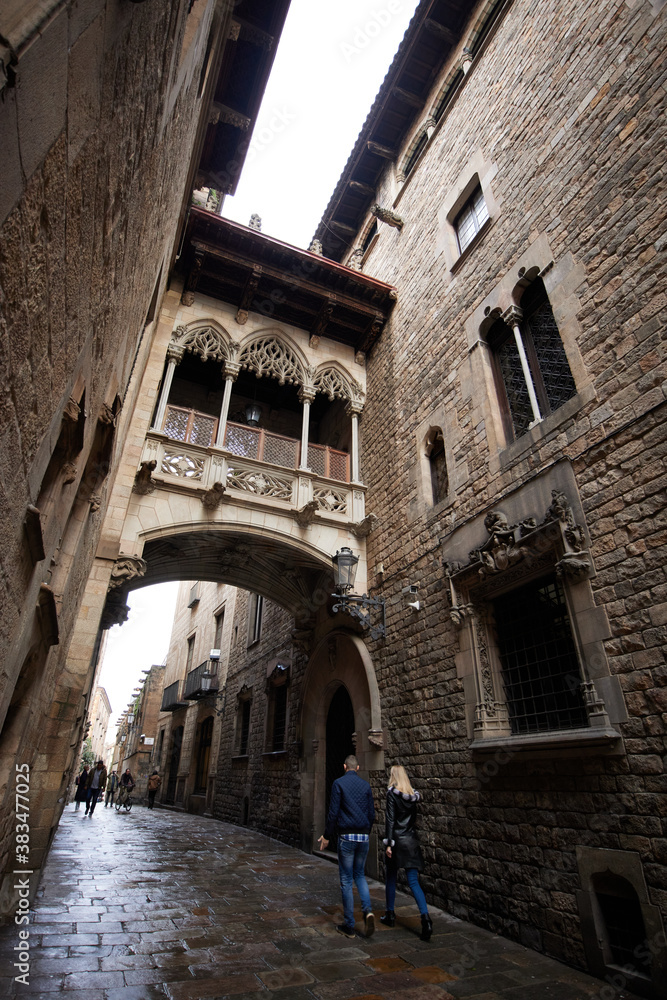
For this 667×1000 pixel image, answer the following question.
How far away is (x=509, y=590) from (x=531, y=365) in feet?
8.35

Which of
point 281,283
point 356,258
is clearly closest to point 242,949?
point 281,283

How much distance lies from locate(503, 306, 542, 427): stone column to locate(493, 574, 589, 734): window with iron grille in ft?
5.68

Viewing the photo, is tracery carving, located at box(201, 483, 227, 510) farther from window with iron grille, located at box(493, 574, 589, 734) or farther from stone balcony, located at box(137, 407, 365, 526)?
window with iron grille, located at box(493, 574, 589, 734)

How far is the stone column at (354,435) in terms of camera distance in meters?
9.47

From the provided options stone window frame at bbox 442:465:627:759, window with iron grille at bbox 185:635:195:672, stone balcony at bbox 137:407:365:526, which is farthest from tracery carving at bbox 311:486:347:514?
window with iron grille at bbox 185:635:195:672

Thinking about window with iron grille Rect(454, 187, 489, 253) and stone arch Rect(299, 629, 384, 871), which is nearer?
stone arch Rect(299, 629, 384, 871)

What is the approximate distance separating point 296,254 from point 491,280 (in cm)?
423

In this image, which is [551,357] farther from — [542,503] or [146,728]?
[146,728]

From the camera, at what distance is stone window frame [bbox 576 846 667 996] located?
3.33 meters

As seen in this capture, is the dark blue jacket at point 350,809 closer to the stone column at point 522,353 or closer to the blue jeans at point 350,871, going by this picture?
the blue jeans at point 350,871

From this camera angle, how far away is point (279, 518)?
8422 mm

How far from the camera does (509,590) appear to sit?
5551mm

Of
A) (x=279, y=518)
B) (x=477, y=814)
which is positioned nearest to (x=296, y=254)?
(x=279, y=518)

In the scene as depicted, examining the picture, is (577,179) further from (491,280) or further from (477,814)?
(477,814)
